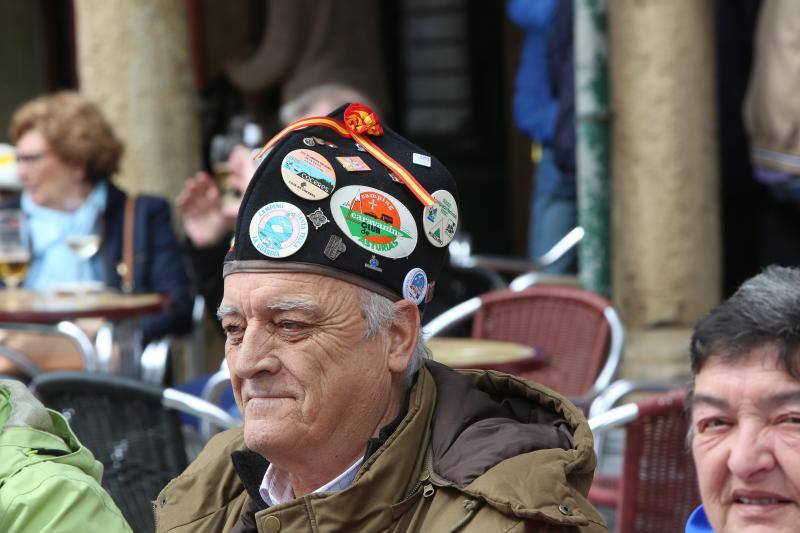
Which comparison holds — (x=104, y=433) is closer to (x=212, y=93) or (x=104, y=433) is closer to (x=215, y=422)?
(x=215, y=422)

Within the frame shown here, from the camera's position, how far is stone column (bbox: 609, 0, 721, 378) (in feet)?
19.4

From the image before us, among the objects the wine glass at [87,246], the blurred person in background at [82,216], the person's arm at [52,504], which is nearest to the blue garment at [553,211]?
the blurred person in background at [82,216]

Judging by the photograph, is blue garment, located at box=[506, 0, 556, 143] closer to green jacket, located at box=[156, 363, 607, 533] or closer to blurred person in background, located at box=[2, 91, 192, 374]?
blurred person in background, located at box=[2, 91, 192, 374]

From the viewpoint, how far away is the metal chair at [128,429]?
11.6 ft

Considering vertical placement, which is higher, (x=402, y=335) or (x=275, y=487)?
(x=402, y=335)

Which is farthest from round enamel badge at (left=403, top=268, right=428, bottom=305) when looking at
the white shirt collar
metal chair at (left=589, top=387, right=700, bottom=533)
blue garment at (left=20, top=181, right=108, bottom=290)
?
blue garment at (left=20, top=181, right=108, bottom=290)

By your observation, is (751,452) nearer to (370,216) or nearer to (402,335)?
(402,335)

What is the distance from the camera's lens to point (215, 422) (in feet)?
12.3

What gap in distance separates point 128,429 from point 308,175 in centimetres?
151

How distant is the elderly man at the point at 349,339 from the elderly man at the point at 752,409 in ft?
0.81

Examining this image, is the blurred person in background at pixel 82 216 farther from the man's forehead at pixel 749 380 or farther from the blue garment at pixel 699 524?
the man's forehead at pixel 749 380

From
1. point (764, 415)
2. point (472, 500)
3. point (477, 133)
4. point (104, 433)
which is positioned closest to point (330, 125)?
point (472, 500)

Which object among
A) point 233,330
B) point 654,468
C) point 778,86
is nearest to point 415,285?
point 233,330

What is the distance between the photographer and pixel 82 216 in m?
6.04
